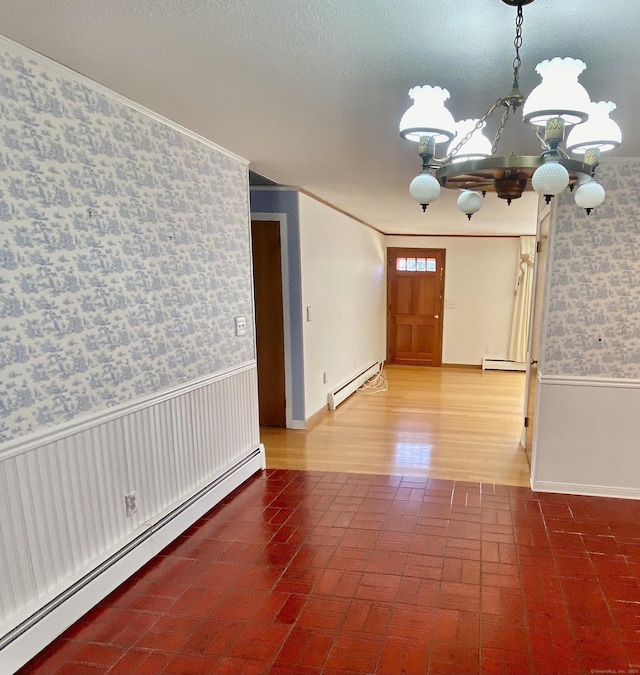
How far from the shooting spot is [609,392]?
300 centimetres

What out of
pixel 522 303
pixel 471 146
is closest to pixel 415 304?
pixel 522 303

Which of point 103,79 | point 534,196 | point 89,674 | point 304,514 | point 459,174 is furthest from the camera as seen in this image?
point 534,196

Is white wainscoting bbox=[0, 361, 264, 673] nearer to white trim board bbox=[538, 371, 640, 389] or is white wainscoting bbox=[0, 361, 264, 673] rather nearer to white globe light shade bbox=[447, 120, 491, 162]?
white globe light shade bbox=[447, 120, 491, 162]

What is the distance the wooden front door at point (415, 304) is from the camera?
7.76 metres

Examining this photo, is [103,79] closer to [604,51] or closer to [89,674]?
[604,51]

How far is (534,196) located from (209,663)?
4.10 metres

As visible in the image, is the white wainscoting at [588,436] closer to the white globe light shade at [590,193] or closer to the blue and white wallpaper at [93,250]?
the white globe light shade at [590,193]

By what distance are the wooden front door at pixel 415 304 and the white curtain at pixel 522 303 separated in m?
1.16

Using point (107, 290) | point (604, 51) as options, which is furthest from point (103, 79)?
point (604, 51)

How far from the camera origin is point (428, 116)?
4.52 feet

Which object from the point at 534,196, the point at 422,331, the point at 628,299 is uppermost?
the point at 534,196

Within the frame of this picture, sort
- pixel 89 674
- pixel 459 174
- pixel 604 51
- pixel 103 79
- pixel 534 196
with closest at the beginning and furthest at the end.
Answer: pixel 459 174
pixel 604 51
pixel 89 674
pixel 103 79
pixel 534 196

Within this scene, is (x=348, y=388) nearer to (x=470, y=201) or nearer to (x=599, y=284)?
(x=599, y=284)

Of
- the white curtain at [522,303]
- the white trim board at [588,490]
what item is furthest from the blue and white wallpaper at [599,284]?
the white curtain at [522,303]
